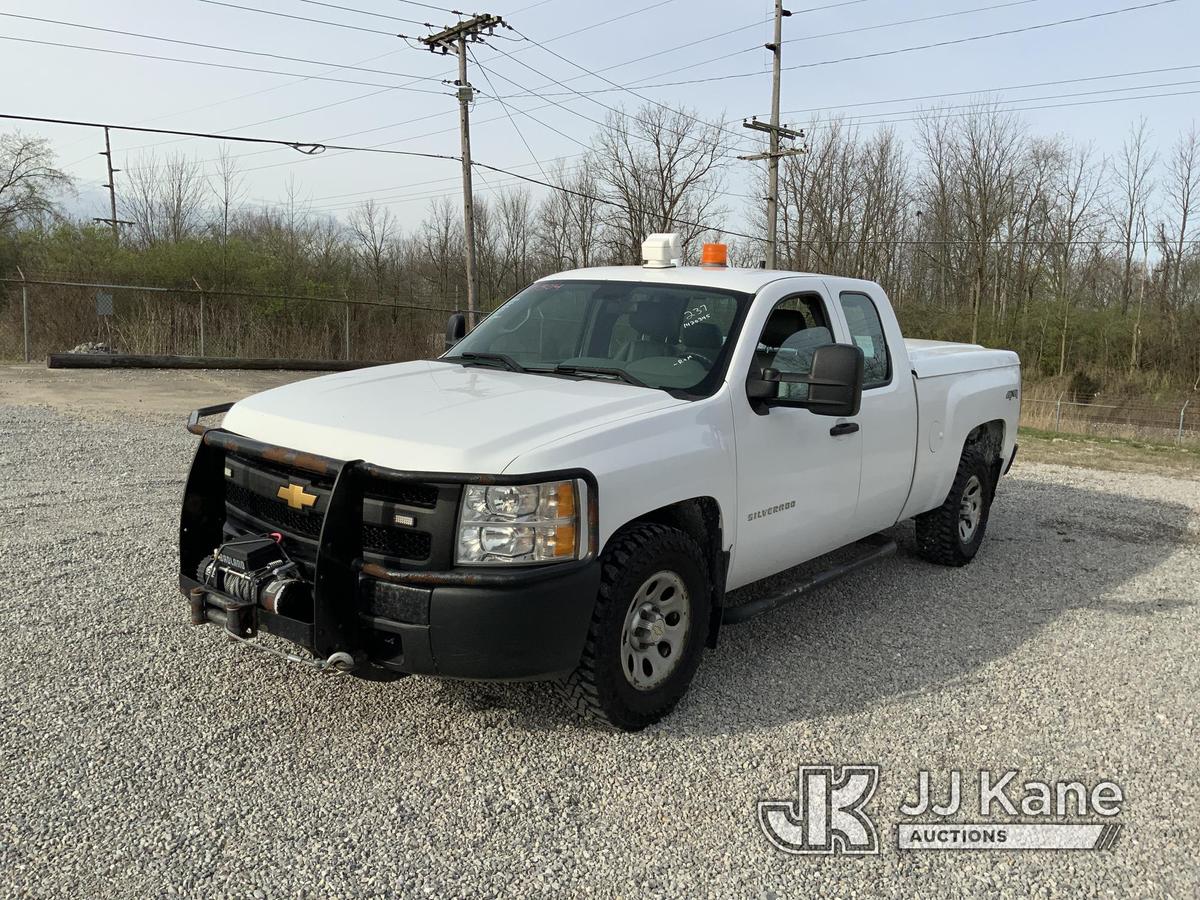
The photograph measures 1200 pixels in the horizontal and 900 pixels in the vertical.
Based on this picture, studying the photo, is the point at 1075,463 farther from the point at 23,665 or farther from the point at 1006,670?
the point at 23,665

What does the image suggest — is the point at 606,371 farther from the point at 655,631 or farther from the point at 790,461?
the point at 655,631

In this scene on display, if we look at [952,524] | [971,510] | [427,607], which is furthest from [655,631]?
[971,510]

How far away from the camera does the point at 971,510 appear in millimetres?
6625

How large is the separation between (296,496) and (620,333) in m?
1.84

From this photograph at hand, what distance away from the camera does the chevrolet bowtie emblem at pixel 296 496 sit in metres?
3.48

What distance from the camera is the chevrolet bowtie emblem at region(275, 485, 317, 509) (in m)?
3.48

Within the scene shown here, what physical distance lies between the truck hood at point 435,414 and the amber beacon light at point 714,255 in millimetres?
1521

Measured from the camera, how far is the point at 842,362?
396 cm

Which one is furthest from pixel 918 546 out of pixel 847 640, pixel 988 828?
pixel 988 828

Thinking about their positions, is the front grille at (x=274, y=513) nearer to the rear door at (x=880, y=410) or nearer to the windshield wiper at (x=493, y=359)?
the windshield wiper at (x=493, y=359)

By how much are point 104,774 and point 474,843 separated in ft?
4.51

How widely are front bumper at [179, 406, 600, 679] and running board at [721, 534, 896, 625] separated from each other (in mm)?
1157

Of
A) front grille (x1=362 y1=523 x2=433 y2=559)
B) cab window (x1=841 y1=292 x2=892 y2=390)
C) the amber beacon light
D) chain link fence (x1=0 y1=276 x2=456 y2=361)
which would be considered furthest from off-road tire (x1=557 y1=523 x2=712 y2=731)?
chain link fence (x1=0 y1=276 x2=456 y2=361)

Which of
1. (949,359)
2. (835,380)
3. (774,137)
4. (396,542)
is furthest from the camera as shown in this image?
(774,137)
